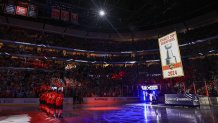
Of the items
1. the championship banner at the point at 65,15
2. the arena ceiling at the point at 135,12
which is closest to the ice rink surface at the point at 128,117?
the championship banner at the point at 65,15

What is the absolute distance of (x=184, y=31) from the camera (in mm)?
41312

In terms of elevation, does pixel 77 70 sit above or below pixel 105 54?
below

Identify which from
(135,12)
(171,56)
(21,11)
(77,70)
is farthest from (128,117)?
(77,70)

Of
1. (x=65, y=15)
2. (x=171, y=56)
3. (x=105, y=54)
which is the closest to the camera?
(x=171, y=56)

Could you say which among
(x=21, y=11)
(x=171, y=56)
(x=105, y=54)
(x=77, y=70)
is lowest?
(x=171, y=56)

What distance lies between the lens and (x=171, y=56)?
14.1 metres

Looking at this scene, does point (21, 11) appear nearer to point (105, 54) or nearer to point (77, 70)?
point (77, 70)

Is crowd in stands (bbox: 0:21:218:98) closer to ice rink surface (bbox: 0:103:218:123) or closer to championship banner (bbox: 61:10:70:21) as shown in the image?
ice rink surface (bbox: 0:103:218:123)

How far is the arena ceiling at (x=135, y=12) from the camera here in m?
24.0

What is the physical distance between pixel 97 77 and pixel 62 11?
778 inches

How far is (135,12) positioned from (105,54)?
18129 mm

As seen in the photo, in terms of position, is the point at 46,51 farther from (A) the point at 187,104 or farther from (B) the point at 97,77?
(A) the point at 187,104

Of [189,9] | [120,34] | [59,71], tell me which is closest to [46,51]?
[59,71]

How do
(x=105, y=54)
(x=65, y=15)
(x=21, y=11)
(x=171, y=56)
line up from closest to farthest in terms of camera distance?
(x=171, y=56) < (x=21, y=11) < (x=65, y=15) < (x=105, y=54)
